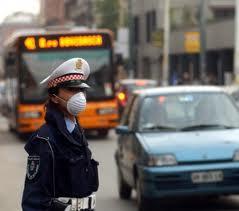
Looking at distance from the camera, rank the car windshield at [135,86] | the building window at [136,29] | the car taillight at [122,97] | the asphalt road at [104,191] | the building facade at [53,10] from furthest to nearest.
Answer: the building facade at [53,10] < the building window at [136,29] < the car taillight at [122,97] < the car windshield at [135,86] < the asphalt road at [104,191]

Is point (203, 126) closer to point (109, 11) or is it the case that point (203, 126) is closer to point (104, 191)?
point (104, 191)

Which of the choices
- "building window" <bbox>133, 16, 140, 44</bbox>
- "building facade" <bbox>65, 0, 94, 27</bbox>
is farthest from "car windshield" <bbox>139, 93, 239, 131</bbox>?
"building facade" <bbox>65, 0, 94, 27</bbox>

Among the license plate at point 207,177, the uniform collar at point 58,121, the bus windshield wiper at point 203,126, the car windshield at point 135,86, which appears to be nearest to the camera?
the uniform collar at point 58,121

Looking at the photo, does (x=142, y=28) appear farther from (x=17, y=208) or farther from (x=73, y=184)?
(x=73, y=184)

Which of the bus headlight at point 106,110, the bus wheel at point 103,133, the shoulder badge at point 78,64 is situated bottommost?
the bus wheel at point 103,133

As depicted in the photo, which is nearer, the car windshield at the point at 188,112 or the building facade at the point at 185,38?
the car windshield at the point at 188,112

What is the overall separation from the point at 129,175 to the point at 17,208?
167cm

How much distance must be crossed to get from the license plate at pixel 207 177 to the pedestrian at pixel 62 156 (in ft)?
18.9

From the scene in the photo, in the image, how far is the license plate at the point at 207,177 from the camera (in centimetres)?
1080

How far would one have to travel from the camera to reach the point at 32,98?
2547cm

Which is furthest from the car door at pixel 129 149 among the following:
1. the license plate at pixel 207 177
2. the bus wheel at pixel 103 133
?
the bus wheel at pixel 103 133

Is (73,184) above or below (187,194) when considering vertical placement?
above

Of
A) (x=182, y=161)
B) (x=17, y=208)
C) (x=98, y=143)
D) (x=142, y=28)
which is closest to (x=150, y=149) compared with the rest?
(x=182, y=161)

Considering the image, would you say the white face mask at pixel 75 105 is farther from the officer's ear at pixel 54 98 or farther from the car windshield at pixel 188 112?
the car windshield at pixel 188 112
